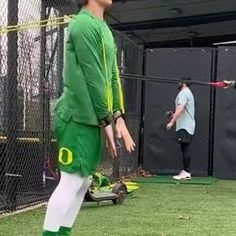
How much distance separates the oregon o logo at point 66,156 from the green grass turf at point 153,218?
77.9 inches

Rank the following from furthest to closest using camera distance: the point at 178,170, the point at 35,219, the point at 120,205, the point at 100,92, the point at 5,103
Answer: the point at 178,170 < the point at 120,205 < the point at 5,103 < the point at 35,219 < the point at 100,92

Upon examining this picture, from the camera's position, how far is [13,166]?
6.83 metres

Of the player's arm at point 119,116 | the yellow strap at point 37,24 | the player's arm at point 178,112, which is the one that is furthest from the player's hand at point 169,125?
the player's arm at point 119,116

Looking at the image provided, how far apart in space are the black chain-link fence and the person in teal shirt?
3012 mm

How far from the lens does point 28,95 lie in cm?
720

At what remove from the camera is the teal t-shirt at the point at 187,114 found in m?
11.1

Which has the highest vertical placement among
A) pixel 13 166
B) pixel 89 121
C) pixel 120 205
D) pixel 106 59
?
pixel 106 59

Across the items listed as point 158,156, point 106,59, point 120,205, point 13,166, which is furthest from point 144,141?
point 106,59

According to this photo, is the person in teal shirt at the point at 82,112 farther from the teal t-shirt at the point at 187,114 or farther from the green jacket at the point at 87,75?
the teal t-shirt at the point at 187,114

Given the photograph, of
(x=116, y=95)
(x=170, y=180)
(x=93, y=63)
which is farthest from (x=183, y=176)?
(x=93, y=63)

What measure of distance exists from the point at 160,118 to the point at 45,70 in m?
4.91

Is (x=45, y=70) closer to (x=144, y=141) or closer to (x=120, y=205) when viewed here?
(x=120, y=205)

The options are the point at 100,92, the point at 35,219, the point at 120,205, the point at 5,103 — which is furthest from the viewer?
the point at 120,205

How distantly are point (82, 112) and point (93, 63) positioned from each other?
11.4 inches
